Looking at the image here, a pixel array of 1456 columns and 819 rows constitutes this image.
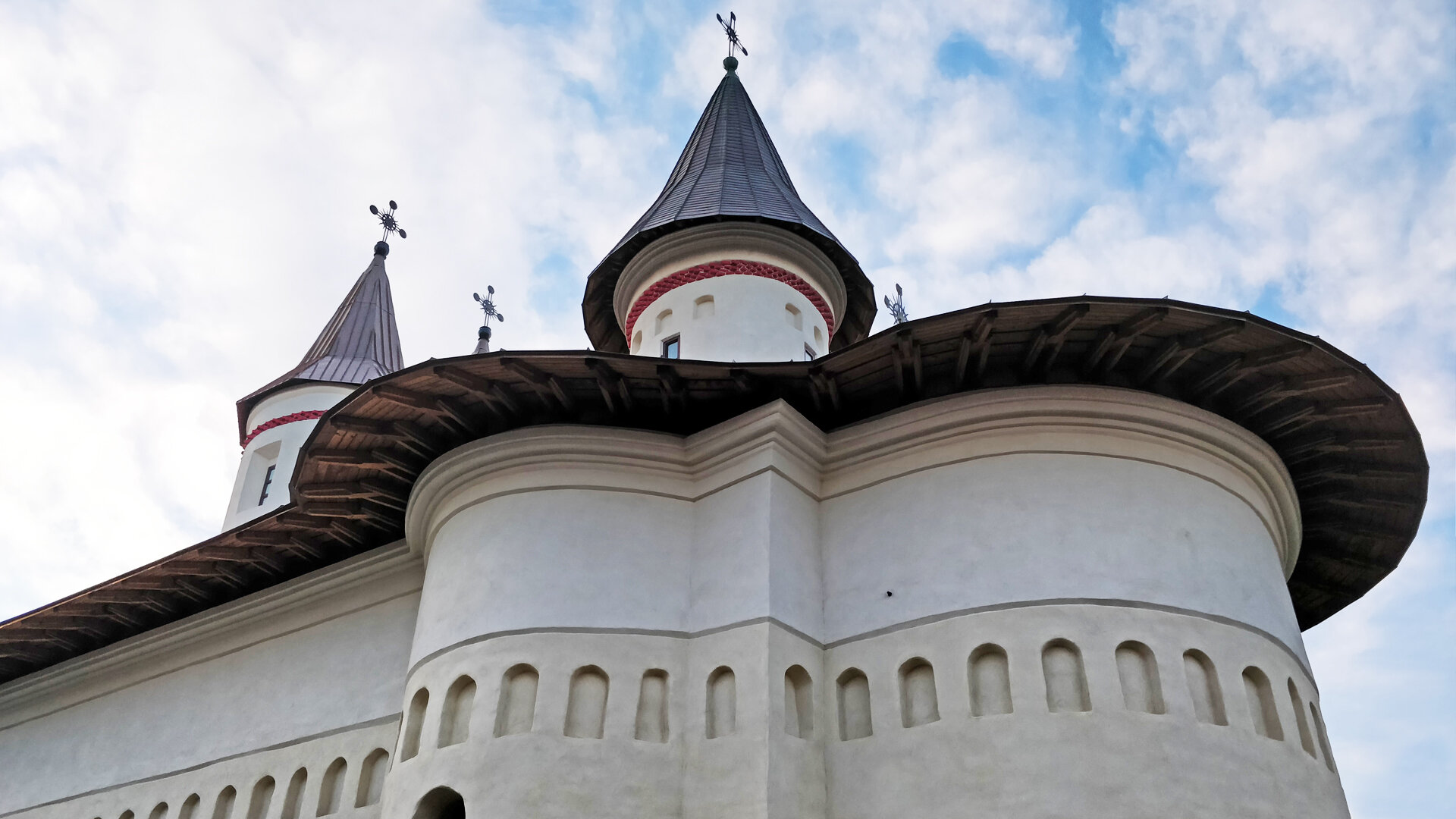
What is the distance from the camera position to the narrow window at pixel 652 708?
884cm

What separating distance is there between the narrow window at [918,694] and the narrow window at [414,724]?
12.6 feet

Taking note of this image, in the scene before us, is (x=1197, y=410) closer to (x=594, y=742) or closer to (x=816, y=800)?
(x=816, y=800)

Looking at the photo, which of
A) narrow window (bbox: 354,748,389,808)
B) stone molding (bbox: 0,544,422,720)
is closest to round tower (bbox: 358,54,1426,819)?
stone molding (bbox: 0,544,422,720)

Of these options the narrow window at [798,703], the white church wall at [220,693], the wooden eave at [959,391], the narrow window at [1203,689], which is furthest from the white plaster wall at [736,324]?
the narrow window at [1203,689]

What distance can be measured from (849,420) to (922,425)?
81 cm

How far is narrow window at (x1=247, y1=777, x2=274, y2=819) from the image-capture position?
452 inches

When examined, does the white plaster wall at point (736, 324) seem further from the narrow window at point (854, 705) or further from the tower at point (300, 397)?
the tower at point (300, 397)

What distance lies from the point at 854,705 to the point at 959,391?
9.36ft

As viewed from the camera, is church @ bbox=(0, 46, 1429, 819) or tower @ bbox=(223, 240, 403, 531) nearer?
church @ bbox=(0, 46, 1429, 819)

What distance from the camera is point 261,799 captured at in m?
11.6

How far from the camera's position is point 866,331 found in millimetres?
16672

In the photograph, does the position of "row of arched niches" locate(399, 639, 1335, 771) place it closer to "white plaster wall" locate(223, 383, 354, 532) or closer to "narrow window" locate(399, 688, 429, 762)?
"narrow window" locate(399, 688, 429, 762)

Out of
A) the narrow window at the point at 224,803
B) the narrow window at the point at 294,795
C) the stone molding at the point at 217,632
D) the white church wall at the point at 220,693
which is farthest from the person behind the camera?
the stone molding at the point at 217,632

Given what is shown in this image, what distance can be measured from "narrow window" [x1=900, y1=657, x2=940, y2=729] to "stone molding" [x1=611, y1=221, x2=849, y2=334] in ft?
23.8
